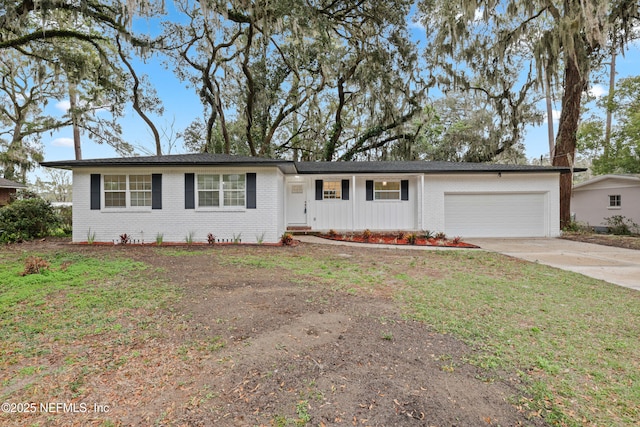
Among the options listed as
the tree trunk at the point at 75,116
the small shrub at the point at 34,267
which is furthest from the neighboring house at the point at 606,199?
the tree trunk at the point at 75,116

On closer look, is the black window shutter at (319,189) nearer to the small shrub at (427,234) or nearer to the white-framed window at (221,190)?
the white-framed window at (221,190)

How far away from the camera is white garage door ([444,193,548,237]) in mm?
12484

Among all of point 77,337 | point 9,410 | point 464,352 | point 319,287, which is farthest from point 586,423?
point 77,337

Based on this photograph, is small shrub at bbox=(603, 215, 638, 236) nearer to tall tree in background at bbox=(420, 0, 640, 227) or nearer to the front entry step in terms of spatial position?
tall tree in background at bbox=(420, 0, 640, 227)

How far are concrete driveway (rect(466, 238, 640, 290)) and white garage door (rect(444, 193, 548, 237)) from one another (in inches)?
36.7

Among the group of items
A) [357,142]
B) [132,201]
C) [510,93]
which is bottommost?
[132,201]

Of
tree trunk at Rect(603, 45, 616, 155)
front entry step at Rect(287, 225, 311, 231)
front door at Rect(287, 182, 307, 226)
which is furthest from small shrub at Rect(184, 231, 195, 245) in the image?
tree trunk at Rect(603, 45, 616, 155)

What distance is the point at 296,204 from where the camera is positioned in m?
13.2

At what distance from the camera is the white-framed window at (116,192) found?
1043 centimetres

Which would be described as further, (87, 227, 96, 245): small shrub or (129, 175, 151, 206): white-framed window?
(129, 175, 151, 206): white-framed window

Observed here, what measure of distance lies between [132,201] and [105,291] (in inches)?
260

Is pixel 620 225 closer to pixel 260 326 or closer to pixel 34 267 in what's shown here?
pixel 260 326

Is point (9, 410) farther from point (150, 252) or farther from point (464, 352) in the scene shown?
point (150, 252)

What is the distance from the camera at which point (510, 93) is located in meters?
17.3
